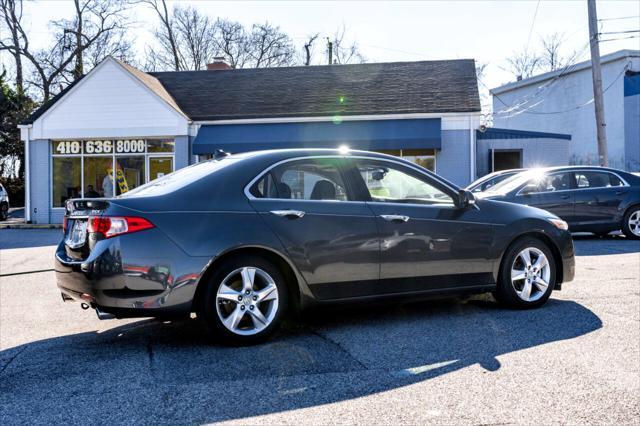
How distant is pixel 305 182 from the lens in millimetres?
5258

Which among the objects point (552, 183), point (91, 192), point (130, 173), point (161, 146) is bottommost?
point (552, 183)

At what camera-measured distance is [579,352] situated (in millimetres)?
4492

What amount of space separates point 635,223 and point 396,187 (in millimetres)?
9229

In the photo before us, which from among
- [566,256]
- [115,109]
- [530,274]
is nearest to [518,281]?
[530,274]

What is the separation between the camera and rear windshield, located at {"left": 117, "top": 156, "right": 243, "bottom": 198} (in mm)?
4883

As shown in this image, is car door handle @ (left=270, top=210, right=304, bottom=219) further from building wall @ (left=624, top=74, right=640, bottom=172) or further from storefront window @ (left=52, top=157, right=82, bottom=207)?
building wall @ (left=624, top=74, right=640, bottom=172)

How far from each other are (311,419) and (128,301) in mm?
1828

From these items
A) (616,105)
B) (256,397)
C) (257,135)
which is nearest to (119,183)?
(257,135)

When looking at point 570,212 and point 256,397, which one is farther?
point 570,212

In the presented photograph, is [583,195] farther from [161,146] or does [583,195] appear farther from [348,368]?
[161,146]

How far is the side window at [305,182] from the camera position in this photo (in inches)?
198

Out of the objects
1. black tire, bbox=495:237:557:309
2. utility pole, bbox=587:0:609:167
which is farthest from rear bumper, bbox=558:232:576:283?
utility pole, bbox=587:0:609:167

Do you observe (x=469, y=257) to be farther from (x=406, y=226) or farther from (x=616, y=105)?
(x=616, y=105)

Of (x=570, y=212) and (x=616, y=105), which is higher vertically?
(x=616, y=105)
